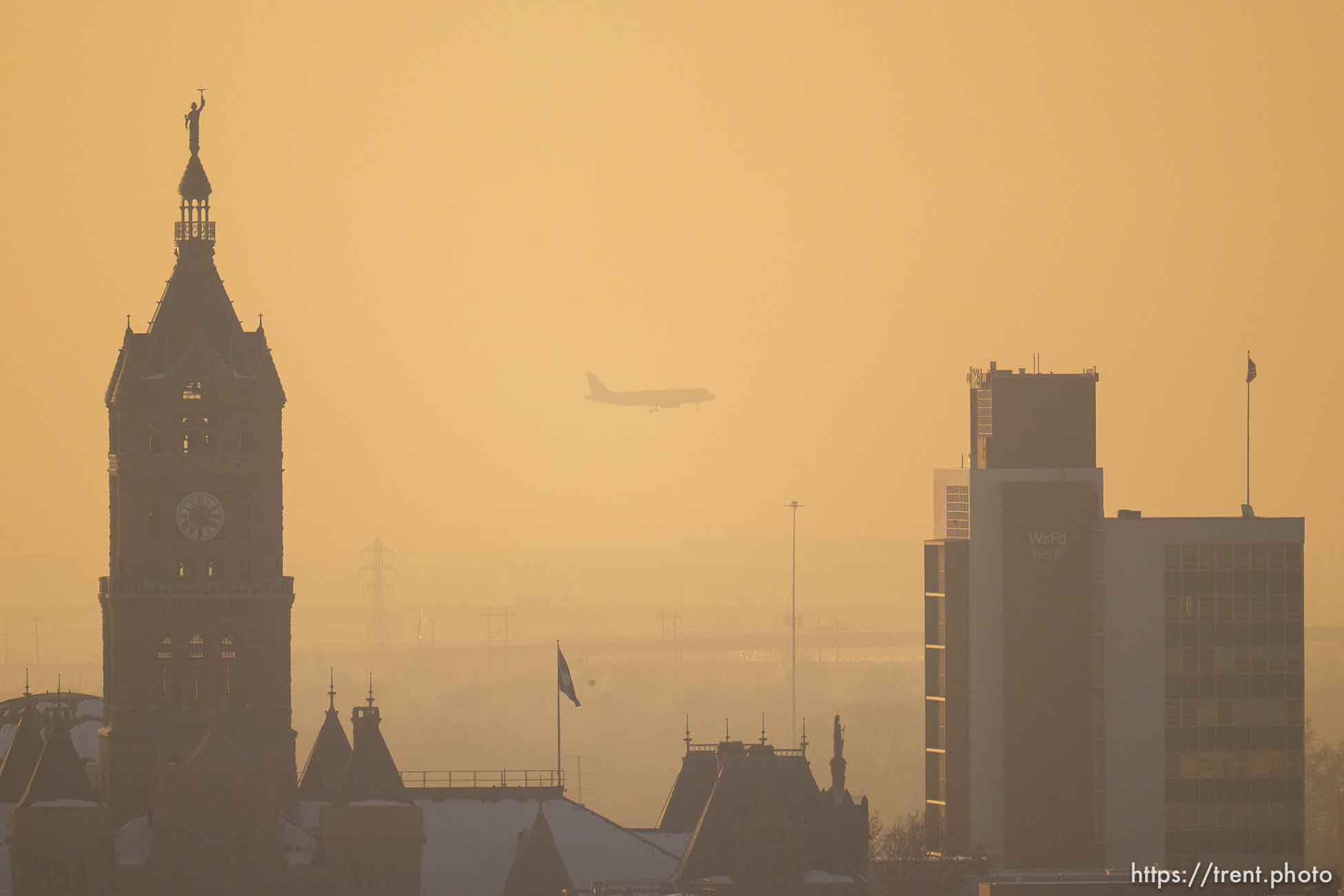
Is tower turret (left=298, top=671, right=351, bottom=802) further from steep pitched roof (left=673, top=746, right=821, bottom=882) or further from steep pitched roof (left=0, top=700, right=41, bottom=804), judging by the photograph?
steep pitched roof (left=673, top=746, right=821, bottom=882)

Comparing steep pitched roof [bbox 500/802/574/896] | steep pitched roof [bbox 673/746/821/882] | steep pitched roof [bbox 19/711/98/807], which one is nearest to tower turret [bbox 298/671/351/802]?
steep pitched roof [bbox 500/802/574/896]

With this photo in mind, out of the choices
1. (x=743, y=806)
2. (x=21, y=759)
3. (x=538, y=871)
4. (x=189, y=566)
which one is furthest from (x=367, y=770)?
(x=21, y=759)

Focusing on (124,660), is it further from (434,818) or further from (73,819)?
(434,818)

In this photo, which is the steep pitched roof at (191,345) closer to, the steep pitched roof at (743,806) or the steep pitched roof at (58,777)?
the steep pitched roof at (58,777)

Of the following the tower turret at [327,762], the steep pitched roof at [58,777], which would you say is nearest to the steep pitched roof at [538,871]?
the tower turret at [327,762]

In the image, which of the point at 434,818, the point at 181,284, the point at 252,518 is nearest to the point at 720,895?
the point at 434,818

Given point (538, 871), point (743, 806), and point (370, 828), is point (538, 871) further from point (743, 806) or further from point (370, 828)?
point (743, 806)
